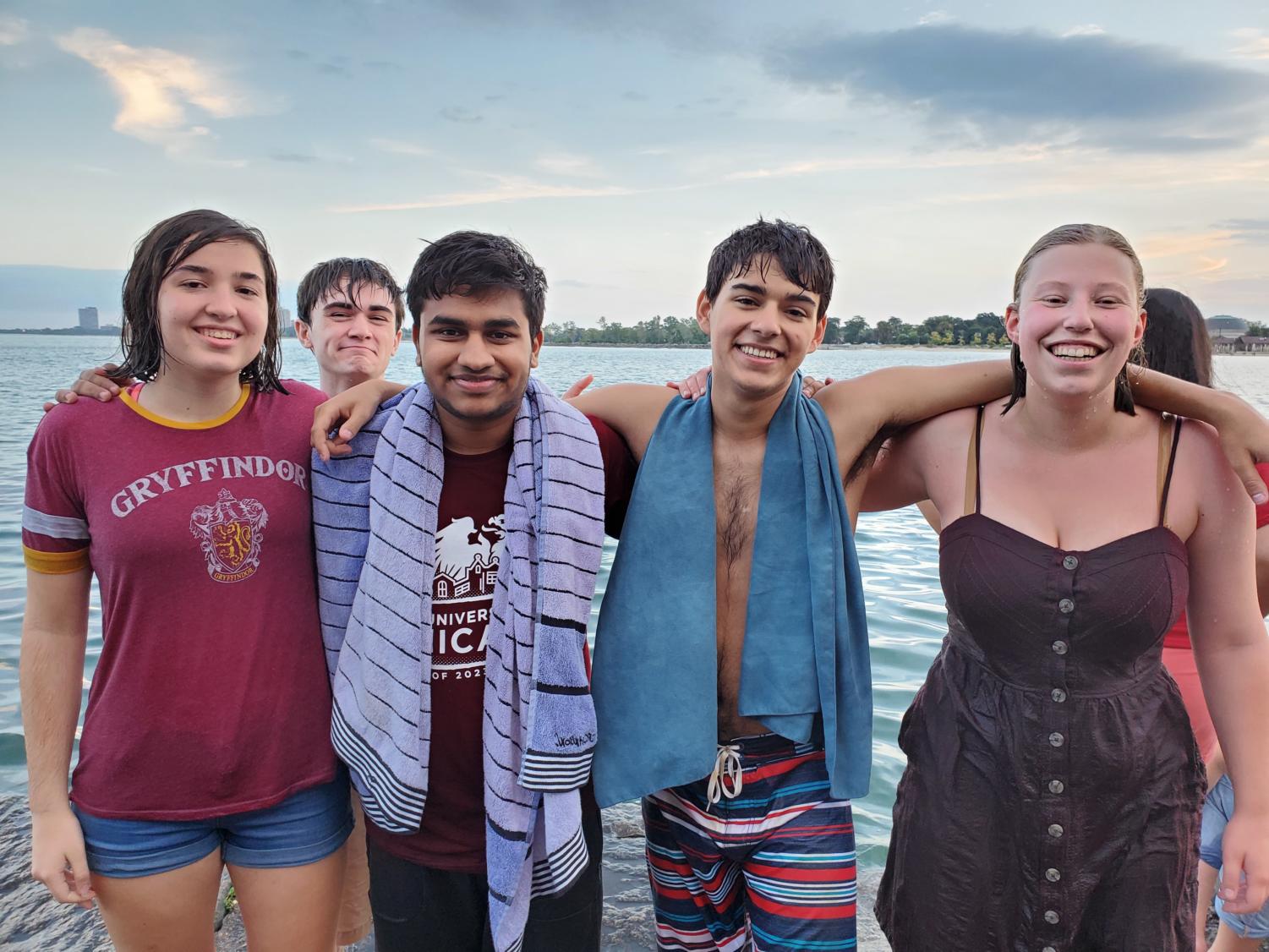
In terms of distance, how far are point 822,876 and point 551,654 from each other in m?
0.93

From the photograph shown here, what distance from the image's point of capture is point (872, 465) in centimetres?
274

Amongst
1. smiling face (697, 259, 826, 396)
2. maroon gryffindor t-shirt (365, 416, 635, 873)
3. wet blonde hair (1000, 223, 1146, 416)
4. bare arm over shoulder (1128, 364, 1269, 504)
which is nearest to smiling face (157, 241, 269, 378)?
maroon gryffindor t-shirt (365, 416, 635, 873)

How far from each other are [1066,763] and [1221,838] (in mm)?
1198

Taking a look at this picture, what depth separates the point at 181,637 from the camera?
7.00 ft

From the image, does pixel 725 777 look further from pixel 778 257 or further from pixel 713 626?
pixel 778 257

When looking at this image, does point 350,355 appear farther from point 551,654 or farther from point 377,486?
point 551,654

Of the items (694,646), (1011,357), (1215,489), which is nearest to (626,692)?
(694,646)

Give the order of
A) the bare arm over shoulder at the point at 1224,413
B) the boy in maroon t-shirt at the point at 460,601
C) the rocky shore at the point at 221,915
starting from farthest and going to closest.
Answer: the rocky shore at the point at 221,915, the boy in maroon t-shirt at the point at 460,601, the bare arm over shoulder at the point at 1224,413

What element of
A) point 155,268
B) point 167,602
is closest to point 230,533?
point 167,602

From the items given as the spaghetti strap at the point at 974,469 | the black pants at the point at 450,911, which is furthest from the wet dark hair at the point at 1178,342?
the black pants at the point at 450,911

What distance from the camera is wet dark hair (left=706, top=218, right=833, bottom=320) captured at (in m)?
2.54

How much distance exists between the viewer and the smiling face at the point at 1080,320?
7.11 feet

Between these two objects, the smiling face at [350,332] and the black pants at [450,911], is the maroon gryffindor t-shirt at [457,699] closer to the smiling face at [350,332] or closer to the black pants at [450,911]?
the black pants at [450,911]

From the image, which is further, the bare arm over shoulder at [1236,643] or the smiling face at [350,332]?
the smiling face at [350,332]
